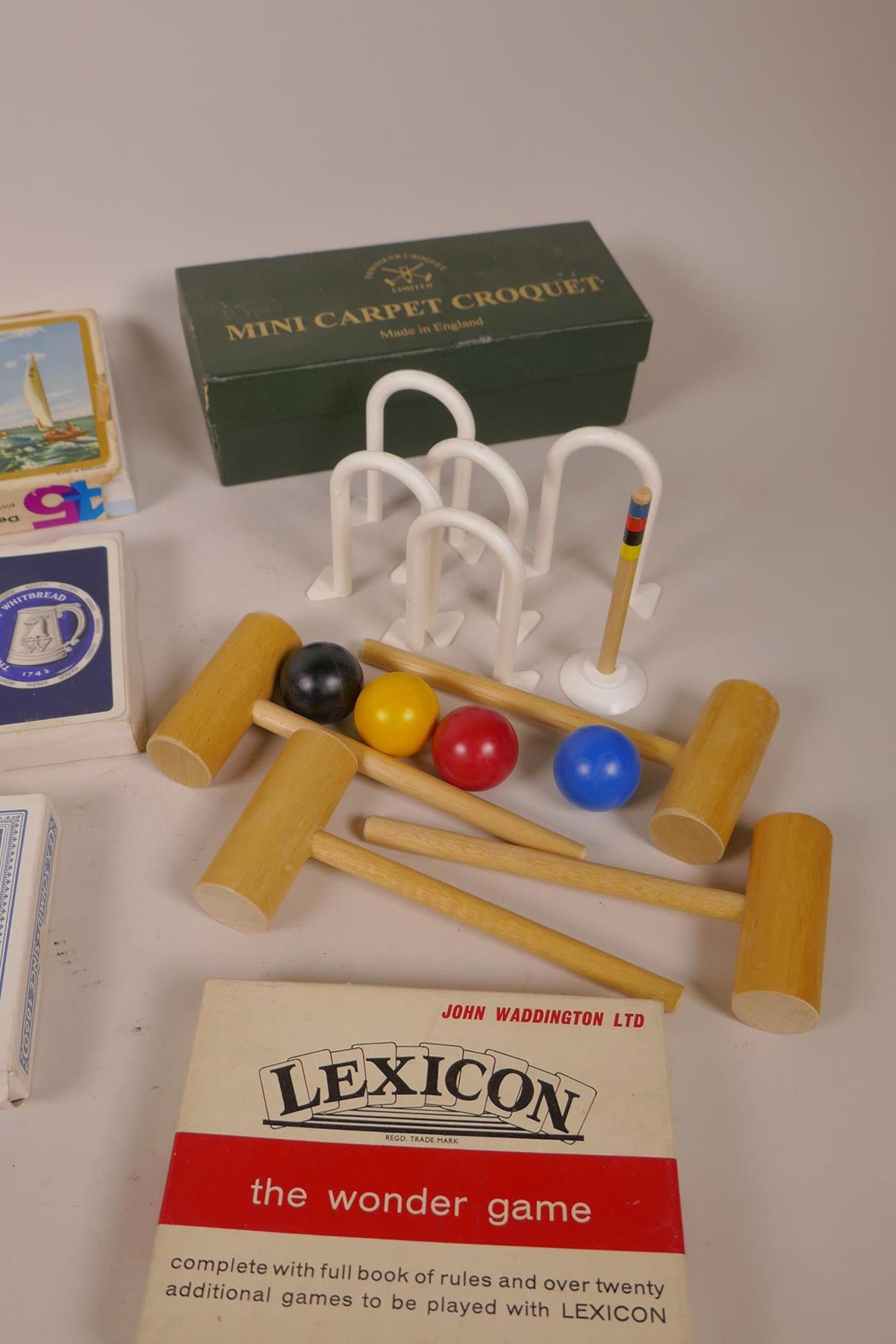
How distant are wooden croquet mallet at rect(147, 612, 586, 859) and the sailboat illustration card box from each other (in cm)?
55

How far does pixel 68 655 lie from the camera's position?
76.2 inches

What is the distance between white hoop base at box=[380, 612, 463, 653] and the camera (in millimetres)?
2148

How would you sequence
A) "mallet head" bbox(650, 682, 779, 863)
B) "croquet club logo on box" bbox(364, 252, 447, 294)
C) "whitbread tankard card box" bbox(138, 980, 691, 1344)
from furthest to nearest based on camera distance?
"croquet club logo on box" bbox(364, 252, 447, 294)
"mallet head" bbox(650, 682, 779, 863)
"whitbread tankard card box" bbox(138, 980, 691, 1344)

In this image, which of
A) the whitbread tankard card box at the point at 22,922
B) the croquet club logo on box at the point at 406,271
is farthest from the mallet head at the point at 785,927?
the croquet club logo on box at the point at 406,271

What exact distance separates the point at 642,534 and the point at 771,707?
37 cm

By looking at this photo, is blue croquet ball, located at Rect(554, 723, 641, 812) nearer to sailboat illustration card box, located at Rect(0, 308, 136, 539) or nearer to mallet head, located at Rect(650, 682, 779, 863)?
mallet head, located at Rect(650, 682, 779, 863)

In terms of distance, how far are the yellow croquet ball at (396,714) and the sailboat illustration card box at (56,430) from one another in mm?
768

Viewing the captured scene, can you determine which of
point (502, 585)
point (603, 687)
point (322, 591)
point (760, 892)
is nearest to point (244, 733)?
point (322, 591)

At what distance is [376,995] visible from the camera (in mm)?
1625

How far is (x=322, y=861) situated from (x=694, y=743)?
0.62 metres

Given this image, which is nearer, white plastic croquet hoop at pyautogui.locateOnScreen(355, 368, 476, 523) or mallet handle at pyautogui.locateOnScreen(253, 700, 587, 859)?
mallet handle at pyautogui.locateOnScreen(253, 700, 587, 859)

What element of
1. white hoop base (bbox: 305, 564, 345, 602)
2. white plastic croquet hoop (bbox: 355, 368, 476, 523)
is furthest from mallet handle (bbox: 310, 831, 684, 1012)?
white plastic croquet hoop (bbox: 355, 368, 476, 523)

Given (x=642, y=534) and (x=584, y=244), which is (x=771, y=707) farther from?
(x=584, y=244)

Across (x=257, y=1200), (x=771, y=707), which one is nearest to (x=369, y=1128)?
(x=257, y=1200)
